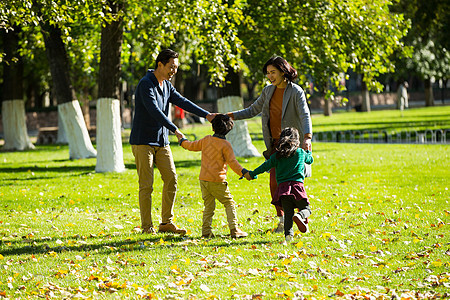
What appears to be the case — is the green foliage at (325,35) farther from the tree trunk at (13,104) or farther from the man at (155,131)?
the tree trunk at (13,104)

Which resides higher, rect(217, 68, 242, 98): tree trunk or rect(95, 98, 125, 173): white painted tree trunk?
rect(217, 68, 242, 98): tree trunk

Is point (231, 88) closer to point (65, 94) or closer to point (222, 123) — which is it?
point (65, 94)

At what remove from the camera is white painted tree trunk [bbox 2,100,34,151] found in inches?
1011

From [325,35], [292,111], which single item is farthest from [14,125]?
[292,111]

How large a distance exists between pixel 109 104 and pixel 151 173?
25.7 ft

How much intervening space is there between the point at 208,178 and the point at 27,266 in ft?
7.04

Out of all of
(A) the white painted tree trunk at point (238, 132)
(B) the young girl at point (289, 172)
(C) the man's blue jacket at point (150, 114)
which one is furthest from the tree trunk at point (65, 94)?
(B) the young girl at point (289, 172)

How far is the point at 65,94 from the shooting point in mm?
19391

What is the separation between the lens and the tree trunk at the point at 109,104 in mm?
15375

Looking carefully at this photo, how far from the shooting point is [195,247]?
7395mm

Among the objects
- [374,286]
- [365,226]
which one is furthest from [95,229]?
[374,286]

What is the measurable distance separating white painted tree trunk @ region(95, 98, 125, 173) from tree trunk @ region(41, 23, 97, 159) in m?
3.96

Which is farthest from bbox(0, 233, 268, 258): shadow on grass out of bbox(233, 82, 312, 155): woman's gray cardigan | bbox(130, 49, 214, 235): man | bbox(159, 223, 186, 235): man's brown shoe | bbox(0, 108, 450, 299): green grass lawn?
bbox(233, 82, 312, 155): woman's gray cardigan

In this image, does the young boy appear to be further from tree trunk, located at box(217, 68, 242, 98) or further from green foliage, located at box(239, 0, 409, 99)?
tree trunk, located at box(217, 68, 242, 98)
